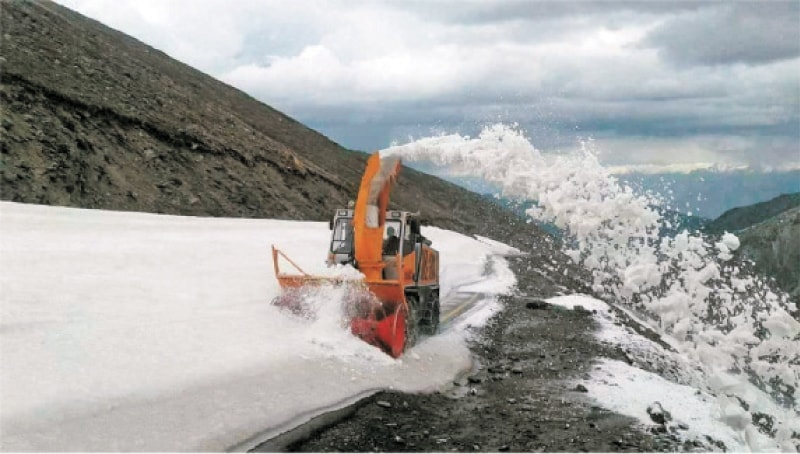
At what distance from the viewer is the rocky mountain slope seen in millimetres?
28406

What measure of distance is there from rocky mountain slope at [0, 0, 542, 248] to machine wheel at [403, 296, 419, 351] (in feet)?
56.0

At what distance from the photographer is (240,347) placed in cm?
1249

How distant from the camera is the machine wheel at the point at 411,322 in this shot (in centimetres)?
1488

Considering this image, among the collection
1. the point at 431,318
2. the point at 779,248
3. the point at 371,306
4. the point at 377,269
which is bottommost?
the point at 779,248

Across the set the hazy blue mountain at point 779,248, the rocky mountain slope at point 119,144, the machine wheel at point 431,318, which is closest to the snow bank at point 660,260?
the machine wheel at point 431,318

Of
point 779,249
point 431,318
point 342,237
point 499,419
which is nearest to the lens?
point 499,419

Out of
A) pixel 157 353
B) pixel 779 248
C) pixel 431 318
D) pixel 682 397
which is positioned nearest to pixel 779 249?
pixel 779 248

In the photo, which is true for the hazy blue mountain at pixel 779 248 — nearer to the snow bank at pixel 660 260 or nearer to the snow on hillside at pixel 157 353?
the snow bank at pixel 660 260

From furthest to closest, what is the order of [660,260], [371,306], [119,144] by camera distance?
[119,144] < [660,260] < [371,306]

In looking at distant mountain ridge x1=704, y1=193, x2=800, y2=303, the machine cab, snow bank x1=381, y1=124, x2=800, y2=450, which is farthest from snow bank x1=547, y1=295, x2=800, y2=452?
distant mountain ridge x1=704, y1=193, x2=800, y2=303

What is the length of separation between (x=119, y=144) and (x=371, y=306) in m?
24.3

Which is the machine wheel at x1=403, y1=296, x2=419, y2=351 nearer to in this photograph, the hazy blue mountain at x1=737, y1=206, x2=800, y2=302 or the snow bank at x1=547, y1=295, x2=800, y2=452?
the snow bank at x1=547, y1=295, x2=800, y2=452

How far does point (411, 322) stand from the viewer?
15125 millimetres

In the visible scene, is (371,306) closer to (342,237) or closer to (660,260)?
(342,237)
